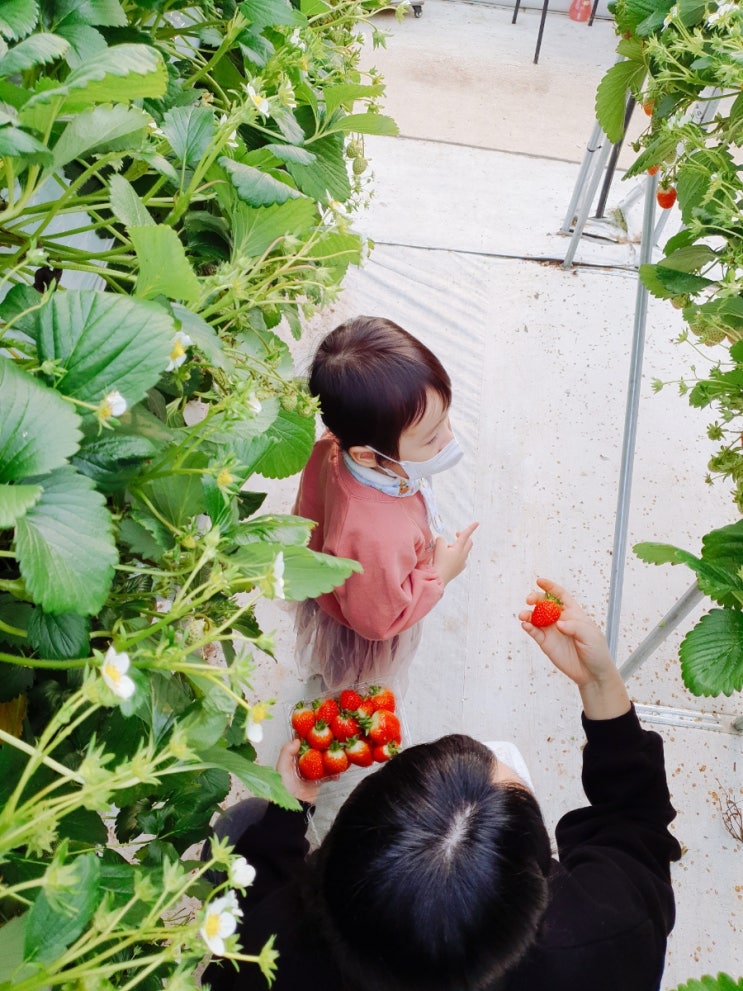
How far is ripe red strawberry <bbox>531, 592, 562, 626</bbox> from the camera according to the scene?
1.06m

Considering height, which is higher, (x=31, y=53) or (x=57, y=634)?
(x=31, y=53)

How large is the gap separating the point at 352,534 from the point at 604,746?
44 centimetres

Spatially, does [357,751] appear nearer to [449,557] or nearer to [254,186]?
[449,557]

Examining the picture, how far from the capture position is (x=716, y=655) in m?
0.84

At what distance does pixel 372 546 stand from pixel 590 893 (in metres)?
0.53

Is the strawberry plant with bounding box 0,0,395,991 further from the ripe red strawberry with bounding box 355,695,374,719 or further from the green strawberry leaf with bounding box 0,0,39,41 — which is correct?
the ripe red strawberry with bounding box 355,695,374,719

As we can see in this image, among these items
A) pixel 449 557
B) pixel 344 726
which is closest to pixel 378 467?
pixel 449 557

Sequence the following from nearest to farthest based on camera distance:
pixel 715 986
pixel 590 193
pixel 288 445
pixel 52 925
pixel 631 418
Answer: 1. pixel 52 925
2. pixel 715 986
3. pixel 288 445
4. pixel 631 418
5. pixel 590 193

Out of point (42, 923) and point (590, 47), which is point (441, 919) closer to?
point (42, 923)

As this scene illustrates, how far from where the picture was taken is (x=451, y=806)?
686 mm

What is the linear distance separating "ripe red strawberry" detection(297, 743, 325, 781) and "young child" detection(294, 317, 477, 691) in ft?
0.69

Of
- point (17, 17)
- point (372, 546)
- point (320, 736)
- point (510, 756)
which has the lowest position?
point (510, 756)

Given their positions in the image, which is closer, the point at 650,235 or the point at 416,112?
the point at 650,235

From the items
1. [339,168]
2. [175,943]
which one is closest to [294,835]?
[175,943]
